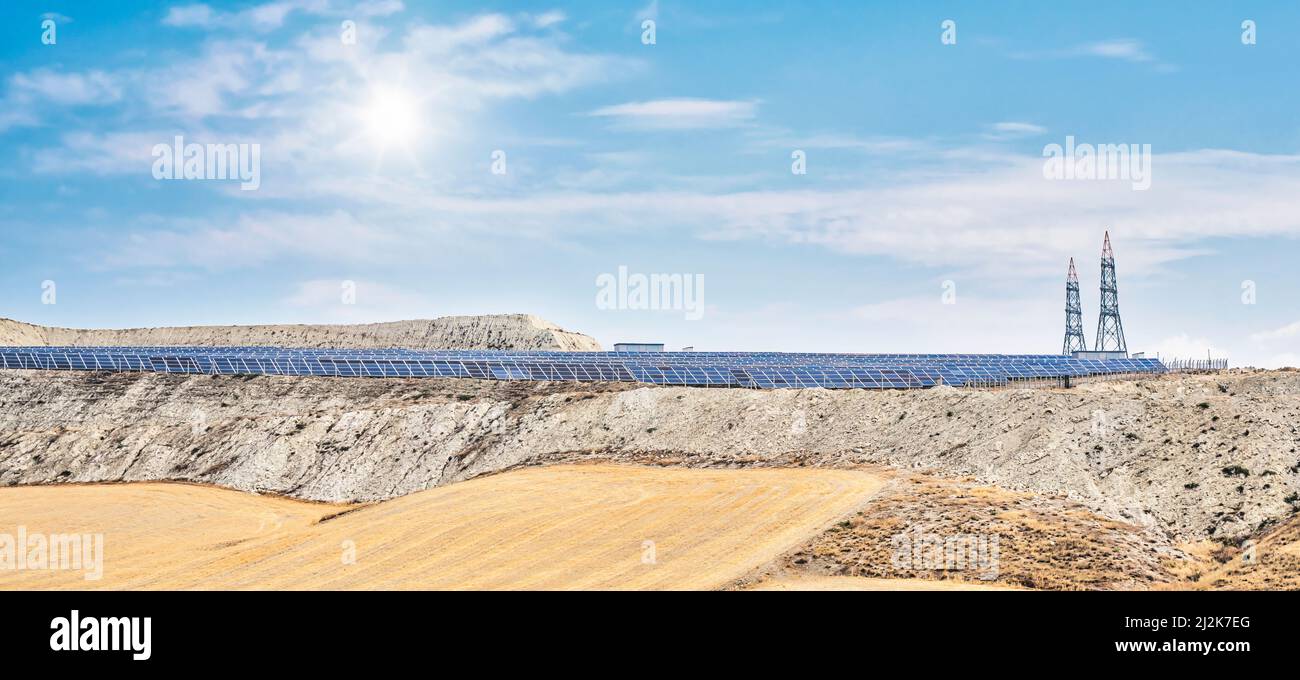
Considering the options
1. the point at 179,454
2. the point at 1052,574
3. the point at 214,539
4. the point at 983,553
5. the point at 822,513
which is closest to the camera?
the point at 1052,574

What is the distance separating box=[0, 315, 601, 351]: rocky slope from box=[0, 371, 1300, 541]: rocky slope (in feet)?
Result: 279

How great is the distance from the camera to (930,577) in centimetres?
3728

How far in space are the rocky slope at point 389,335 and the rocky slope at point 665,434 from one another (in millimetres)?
85170

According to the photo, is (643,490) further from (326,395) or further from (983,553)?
(326,395)

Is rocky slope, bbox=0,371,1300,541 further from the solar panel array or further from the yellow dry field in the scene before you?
the yellow dry field

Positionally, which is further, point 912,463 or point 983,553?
point 912,463

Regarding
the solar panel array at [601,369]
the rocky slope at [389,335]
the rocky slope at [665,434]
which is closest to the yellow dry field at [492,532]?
the rocky slope at [665,434]

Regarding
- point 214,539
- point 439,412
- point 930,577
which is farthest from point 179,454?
point 930,577

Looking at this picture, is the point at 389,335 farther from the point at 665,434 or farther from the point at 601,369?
the point at 665,434

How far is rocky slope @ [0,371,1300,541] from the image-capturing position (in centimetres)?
5106

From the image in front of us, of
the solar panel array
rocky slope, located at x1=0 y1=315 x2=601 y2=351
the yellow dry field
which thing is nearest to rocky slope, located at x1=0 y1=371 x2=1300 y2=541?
the solar panel array

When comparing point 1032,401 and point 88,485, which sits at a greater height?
point 1032,401

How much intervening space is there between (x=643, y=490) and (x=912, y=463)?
1548 cm

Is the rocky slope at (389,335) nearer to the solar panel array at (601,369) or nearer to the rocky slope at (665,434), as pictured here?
the solar panel array at (601,369)
